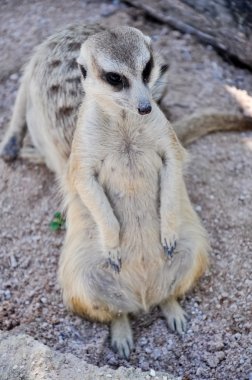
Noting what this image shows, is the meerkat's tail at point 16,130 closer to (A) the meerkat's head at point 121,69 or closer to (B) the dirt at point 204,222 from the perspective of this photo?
(B) the dirt at point 204,222

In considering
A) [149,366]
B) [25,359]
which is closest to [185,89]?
[149,366]

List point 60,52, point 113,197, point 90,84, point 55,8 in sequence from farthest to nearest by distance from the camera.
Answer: point 55,8 → point 60,52 → point 113,197 → point 90,84

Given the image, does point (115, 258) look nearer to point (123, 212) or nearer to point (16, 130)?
point (123, 212)

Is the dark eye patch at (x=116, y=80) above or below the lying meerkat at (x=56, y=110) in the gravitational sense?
above

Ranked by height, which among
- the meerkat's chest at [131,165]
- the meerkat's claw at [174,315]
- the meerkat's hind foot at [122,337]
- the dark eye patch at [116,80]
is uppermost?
the dark eye patch at [116,80]

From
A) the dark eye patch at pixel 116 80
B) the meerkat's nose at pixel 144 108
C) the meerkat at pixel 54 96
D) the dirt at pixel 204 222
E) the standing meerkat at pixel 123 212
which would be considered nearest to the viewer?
the meerkat's nose at pixel 144 108

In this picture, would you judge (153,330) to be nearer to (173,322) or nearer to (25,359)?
(173,322)

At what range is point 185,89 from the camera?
13.3ft

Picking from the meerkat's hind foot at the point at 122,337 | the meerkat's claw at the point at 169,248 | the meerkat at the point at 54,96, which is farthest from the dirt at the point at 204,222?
the meerkat's claw at the point at 169,248

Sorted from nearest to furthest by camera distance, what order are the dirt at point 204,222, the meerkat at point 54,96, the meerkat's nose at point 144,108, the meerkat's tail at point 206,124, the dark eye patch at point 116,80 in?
the meerkat's nose at point 144,108, the dark eye patch at point 116,80, the dirt at point 204,222, the meerkat at point 54,96, the meerkat's tail at point 206,124

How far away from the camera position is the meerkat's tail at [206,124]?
371cm

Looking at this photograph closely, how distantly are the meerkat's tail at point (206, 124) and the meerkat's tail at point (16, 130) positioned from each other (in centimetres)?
77

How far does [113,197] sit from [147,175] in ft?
0.56

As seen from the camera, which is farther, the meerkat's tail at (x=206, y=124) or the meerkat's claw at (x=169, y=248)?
the meerkat's tail at (x=206, y=124)
